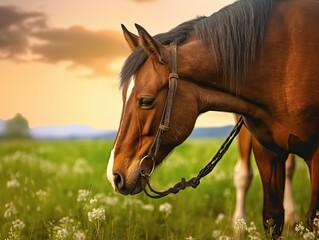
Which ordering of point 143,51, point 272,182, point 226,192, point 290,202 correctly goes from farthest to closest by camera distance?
point 226,192 < point 290,202 < point 272,182 < point 143,51

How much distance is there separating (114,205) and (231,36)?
2.86 m

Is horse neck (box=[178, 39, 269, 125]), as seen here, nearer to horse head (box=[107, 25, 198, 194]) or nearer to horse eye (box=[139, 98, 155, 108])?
horse head (box=[107, 25, 198, 194])

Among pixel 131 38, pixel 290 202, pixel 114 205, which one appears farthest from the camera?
pixel 290 202

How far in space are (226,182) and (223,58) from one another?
4.75 meters

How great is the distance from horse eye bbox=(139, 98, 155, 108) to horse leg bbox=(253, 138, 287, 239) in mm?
1318

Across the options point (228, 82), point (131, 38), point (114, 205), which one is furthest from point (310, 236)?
point (114, 205)

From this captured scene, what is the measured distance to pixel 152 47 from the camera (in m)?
4.71

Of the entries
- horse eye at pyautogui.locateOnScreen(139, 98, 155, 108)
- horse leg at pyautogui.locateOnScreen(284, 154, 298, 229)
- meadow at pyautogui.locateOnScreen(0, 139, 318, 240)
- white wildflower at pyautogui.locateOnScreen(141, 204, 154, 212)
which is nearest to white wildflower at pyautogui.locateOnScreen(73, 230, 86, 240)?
meadow at pyautogui.locateOnScreen(0, 139, 318, 240)

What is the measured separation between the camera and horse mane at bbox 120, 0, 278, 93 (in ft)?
16.3

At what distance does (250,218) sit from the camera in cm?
798

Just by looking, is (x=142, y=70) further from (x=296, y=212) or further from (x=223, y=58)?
(x=296, y=212)

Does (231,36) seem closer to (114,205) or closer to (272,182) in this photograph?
(272,182)

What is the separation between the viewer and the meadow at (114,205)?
5.71m

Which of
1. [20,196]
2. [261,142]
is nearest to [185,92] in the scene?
[261,142]
